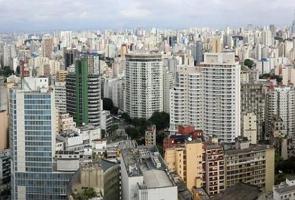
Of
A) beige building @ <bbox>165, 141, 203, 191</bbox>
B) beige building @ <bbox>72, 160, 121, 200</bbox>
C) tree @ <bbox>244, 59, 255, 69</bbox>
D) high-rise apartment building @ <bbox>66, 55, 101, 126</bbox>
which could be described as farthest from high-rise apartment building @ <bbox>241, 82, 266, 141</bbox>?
tree @ <bbox>244, 59, 255, 69</bbox>

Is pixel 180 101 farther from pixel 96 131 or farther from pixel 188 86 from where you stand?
pixel 96 131

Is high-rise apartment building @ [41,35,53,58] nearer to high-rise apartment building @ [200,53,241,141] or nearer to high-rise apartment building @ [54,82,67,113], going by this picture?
high-rise apartment building @ [54,82,67,113]

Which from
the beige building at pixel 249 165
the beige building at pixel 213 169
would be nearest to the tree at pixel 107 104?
the beige building at pixel 249 165

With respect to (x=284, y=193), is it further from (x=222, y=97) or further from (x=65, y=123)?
(x=65, y=123)

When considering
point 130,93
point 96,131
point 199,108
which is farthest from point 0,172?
point 130,93

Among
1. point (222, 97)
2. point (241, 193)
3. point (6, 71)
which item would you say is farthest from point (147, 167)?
point (6, 71)
